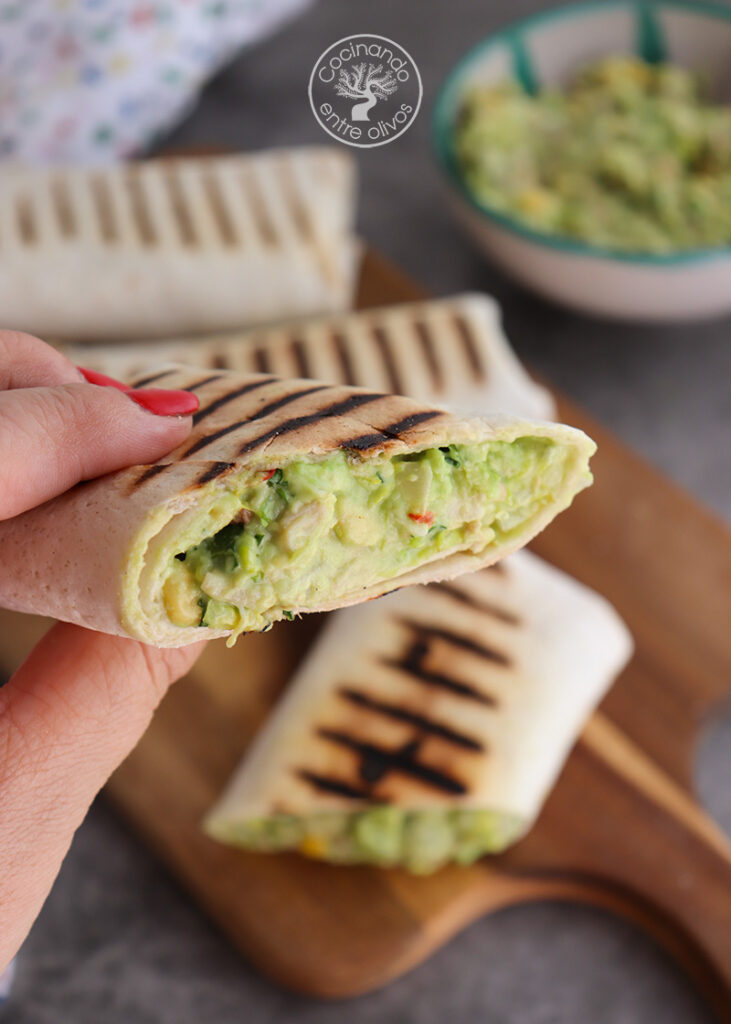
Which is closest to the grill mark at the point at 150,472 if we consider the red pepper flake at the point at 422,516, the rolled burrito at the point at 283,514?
the rolled burrito at the point at 283,514

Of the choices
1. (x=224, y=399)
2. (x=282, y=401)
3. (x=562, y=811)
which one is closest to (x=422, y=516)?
(x=282, y=401)

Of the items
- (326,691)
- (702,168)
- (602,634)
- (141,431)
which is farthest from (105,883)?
(702,168)

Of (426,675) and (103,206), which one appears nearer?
(426,675)

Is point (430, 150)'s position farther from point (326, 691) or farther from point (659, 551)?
point (326, 691)

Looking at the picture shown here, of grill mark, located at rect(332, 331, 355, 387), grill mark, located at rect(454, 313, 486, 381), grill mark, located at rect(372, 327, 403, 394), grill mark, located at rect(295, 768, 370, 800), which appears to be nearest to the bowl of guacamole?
grill mark, located at rect(454, 313, 486, 381)

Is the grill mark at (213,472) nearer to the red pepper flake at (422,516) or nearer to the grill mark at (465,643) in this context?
the red pepper flake at (422,516)

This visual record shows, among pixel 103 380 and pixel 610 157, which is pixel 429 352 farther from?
pixel 103 380

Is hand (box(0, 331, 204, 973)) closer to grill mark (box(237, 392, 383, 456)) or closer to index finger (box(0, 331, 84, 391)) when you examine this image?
index finger (box(0, 331, 84, 391))

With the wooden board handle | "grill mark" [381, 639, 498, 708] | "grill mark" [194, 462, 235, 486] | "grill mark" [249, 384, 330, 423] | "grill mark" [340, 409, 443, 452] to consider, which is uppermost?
"grill mark" [340, 409, 443, 452]
